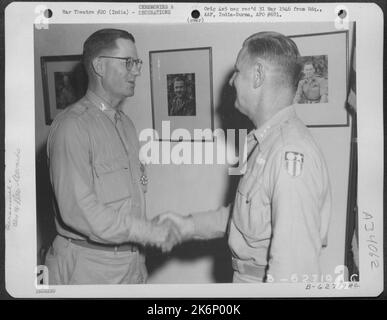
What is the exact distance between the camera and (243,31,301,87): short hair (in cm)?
85

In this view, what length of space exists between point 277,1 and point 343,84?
0.68 ft

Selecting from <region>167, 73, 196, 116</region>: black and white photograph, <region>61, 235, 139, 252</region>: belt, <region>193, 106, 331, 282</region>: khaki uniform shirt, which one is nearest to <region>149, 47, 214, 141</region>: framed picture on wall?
<region>167, 73, 196, 116</region>: black and white photograph

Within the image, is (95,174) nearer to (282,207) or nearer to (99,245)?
(99,245)

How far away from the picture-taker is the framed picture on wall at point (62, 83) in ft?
2.87

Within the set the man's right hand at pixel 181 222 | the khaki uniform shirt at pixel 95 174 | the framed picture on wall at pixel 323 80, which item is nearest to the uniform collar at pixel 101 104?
the khaki uniform shirt at pixel 95 174

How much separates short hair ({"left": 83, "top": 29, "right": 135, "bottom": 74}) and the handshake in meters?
0.33

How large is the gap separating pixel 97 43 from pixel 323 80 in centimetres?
44

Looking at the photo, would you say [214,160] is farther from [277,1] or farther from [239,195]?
[277,1]

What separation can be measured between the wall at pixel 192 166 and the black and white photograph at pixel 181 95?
4cm

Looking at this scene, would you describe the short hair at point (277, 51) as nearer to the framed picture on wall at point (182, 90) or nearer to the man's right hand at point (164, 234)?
the framed picture on wall at point (182, 90)

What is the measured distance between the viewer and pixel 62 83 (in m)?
0.88

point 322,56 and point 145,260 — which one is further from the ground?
point 322,56

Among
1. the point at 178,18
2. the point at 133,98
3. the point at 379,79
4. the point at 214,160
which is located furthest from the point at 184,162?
the point at 379,79

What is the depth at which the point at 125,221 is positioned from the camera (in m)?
0.87
